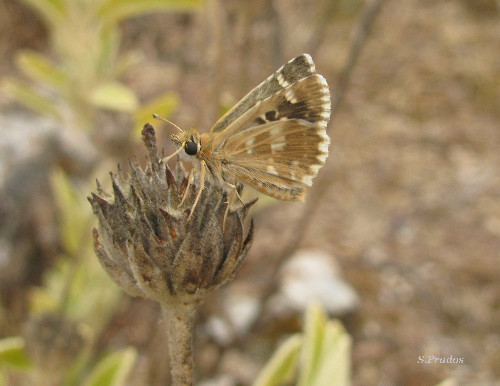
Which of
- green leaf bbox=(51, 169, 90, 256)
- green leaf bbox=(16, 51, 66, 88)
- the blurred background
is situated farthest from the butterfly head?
green leaf bbox=(16, 51, 66, 88)

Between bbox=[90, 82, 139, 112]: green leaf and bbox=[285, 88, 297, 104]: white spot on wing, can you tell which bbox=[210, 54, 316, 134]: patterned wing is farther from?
bbox=[90, 82, 139, 112]: green leaf

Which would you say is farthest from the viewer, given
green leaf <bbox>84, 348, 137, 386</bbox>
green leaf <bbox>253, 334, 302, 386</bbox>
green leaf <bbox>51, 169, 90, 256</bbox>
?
green leaf <bbox>51, 169, 90, 256</bbox>

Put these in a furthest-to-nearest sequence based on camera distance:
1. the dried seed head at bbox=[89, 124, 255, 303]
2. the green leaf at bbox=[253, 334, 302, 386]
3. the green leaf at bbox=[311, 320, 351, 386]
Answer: the green leaf at bbox=[253, 334, 302, 386]
the green leaf at bbox=[311, 320, 351, 386]
the dried seed head at bbox=[89, 124, 255, 303]

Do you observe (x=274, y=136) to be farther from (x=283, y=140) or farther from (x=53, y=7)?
(x=53, y=7)

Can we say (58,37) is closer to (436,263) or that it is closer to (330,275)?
(330,275)

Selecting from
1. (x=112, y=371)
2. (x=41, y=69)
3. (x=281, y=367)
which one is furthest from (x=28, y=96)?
(x=281, y=367)

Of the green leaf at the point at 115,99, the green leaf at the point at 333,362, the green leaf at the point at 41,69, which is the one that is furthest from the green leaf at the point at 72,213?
the green leaf at the point at 333,362
